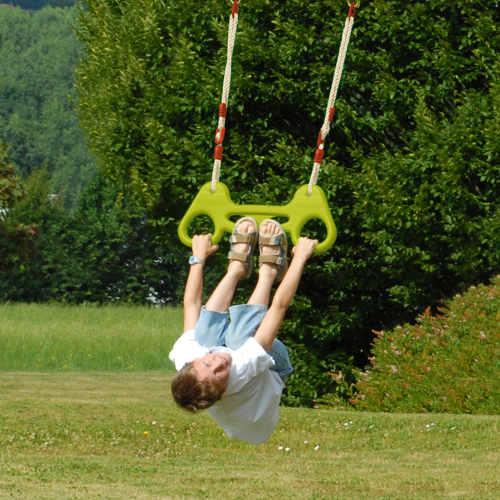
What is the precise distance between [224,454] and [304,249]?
156 inches

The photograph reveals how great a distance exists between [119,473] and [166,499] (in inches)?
38.6

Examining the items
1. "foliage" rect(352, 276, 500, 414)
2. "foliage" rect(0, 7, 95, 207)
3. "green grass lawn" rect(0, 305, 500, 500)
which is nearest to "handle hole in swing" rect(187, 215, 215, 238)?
"green grass lawn" rect(0, 305, 500, 500)

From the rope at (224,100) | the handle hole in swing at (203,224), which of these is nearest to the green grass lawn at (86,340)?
the handle hole in swing at (203,224)

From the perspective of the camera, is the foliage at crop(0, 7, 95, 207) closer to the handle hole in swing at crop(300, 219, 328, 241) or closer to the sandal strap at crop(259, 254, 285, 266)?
the handle hole in swing at crop(300, 219, 328, 241)

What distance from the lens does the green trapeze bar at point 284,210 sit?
17.7 ft

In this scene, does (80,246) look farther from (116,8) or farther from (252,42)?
(252,42)

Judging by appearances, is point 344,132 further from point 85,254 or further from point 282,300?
point 85,254

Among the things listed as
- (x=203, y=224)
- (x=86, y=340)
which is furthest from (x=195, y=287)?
(x=86, y=340)

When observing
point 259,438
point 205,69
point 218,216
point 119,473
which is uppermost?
point 205,69

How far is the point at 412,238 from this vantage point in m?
9.53

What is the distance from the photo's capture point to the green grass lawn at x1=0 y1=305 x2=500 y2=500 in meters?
6.96

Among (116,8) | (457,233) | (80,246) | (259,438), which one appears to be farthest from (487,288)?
(80,246)

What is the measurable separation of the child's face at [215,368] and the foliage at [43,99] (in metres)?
41.6

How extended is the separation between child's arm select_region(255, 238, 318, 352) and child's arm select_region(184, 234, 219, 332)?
0.59 meters
